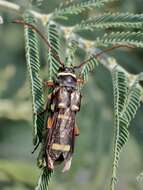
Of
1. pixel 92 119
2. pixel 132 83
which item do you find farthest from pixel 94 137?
pixel 132 83

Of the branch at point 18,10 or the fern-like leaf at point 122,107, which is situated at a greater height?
the branch at point 18,10

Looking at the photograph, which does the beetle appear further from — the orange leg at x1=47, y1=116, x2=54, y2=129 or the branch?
the branch

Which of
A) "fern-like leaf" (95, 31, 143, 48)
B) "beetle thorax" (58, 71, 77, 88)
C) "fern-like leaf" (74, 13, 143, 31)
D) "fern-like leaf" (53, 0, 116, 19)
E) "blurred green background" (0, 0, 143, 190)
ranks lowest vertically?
"blurred green background" (0, 0, 143, 190)

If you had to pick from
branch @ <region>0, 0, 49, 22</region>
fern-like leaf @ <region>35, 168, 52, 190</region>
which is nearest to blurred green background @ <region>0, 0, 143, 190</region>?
branch @ <region>0, 0, 49, 22</region>

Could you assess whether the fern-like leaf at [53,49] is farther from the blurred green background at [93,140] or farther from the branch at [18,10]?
the blurred green background at [93,140]

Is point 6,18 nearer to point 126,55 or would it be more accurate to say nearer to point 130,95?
point 126,55

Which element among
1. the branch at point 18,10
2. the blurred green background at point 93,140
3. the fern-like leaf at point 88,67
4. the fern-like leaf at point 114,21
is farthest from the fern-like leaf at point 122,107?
the blurred green background at point 93,140
